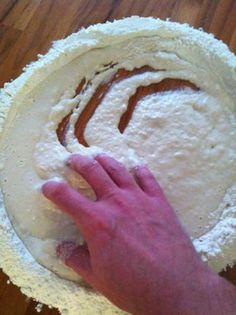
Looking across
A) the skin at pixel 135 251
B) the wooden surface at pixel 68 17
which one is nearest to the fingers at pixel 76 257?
the skin at pixel 135 251

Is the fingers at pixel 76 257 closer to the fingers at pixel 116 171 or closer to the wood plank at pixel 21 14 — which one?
the fingers at pixel 116 171

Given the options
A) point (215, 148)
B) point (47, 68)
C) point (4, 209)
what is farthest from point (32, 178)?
point (215, 148)

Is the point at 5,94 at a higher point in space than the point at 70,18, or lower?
lower

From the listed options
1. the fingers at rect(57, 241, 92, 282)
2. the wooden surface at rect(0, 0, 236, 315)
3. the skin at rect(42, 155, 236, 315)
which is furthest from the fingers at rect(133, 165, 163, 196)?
the wooden surface at rect(0, 0, 236, 315)

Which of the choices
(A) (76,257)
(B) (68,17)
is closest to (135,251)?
(A) (76,257)

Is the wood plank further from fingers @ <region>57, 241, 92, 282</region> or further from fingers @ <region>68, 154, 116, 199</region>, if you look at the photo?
fingers @ <region>57, 241, 92, 282</region>

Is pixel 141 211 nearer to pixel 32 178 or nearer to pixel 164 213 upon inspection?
pixel 164 213
